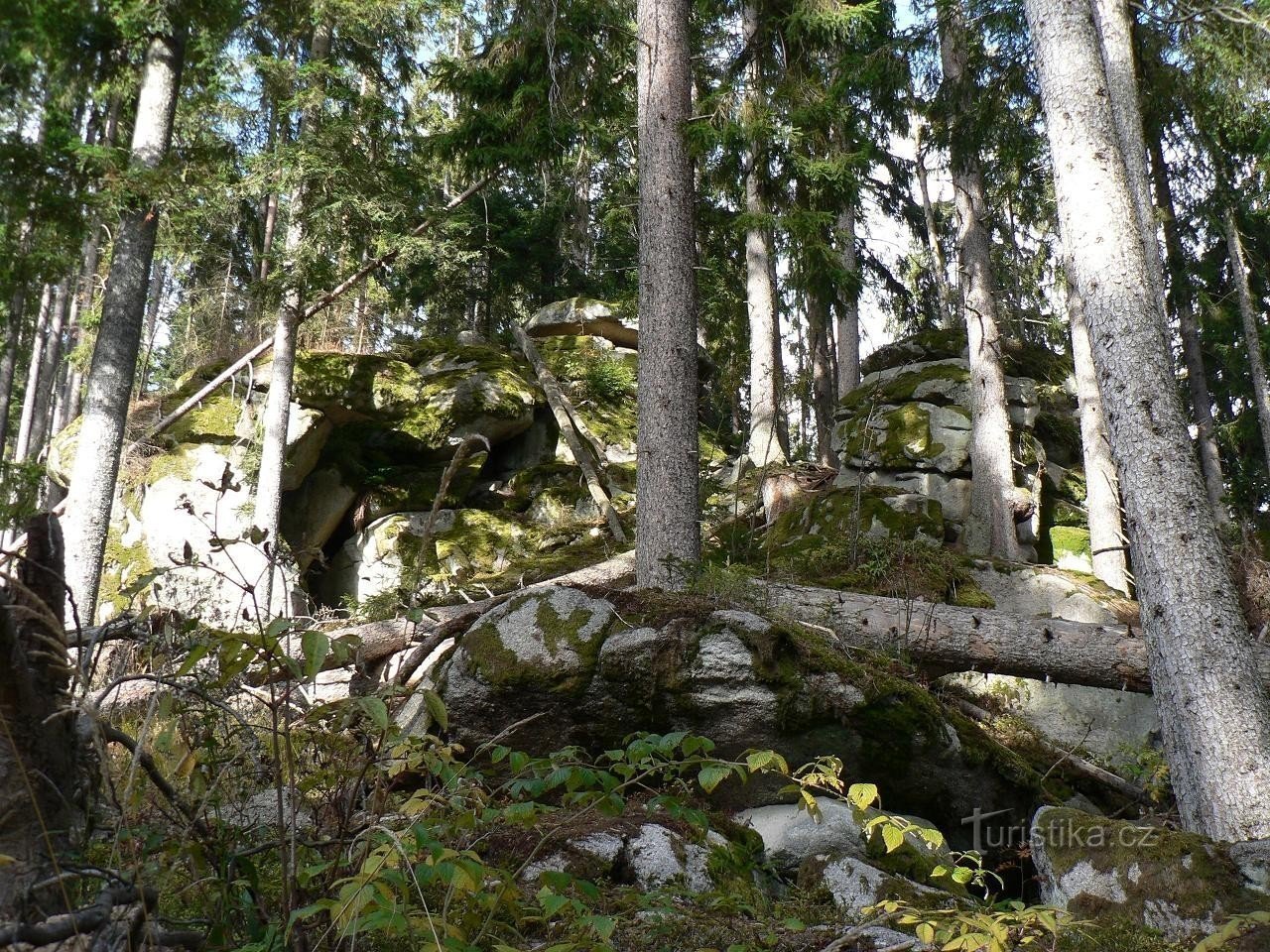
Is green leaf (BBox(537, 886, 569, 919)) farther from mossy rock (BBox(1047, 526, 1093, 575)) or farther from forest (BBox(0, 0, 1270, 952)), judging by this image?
mossy rock (BBox(1047, 526, 1093, 575))

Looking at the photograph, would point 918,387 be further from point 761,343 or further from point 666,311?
point 666,311

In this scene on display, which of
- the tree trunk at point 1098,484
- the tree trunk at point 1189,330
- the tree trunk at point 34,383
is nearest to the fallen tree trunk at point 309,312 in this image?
the tree trunk at point 1098,484

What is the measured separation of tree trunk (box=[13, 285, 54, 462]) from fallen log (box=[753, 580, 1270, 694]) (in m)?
21.5

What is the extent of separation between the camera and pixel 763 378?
14.2 m

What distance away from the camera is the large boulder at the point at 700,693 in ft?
18.7

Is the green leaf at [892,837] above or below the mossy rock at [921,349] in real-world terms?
below

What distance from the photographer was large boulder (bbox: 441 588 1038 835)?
5.70 m

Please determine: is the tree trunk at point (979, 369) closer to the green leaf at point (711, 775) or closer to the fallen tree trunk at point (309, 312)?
the fallen tree trunk at point (309, 312)

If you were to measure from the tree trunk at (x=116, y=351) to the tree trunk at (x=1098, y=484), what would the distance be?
39.0 ft

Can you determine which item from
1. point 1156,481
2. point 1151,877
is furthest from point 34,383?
point 1151,877

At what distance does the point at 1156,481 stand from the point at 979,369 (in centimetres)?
911

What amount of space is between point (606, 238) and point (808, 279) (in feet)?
42.8

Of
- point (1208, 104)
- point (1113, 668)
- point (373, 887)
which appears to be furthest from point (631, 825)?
point (1208, 104)

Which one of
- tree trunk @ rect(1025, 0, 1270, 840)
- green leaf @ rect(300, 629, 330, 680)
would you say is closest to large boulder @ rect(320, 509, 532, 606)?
tree trunk @ rect(1025, 0, 1270, 840)
